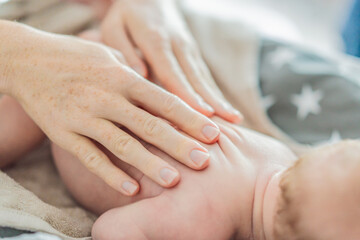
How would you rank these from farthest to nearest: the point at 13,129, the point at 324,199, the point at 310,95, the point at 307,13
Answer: the point at 307,13, the point at 310,95, the point at 13,129, the point at 324,199

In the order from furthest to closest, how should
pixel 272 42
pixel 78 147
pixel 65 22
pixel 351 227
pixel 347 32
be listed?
1. pixel 347 32
2. pixel 272 42
3. pixel 65 22
4. pixel 78 147
5. pixel 351 227

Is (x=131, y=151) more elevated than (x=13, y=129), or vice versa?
A: (x=131, y=151)

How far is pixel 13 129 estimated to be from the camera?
0.98m

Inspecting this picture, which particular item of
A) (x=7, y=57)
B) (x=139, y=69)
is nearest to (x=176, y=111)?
(x=139, y=69)

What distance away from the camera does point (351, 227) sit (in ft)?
2.36

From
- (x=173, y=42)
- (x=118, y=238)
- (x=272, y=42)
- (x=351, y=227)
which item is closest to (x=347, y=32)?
(x=272, y=42)

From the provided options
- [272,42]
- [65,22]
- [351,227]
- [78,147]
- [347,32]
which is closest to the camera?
[351,227]

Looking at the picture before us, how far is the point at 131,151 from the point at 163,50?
323 mm

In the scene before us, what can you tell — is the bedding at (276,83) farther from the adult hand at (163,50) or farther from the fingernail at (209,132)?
the fingernail at (209,132)

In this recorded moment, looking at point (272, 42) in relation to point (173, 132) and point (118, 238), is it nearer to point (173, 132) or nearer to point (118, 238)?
point (173, 132)

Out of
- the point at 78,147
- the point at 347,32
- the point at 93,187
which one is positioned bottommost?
the point at 347,32

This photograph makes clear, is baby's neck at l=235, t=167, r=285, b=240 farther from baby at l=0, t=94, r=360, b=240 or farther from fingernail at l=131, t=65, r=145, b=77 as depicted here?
fingernail at l=131, t=65, r=145, b=77

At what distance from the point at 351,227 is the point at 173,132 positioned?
1.14 ft

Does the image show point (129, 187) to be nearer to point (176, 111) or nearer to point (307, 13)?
point (176, 111)
